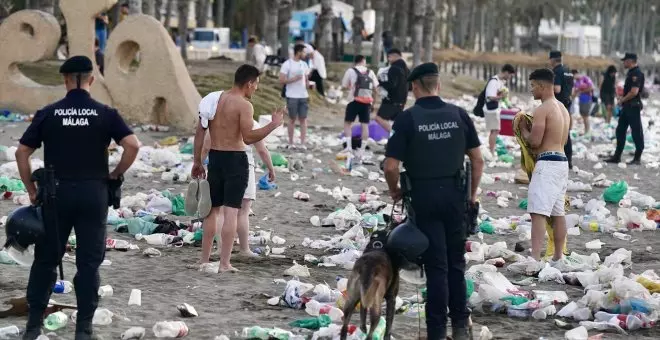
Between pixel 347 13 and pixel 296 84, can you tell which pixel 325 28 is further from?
pixel 296 84

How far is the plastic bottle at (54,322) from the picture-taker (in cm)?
802

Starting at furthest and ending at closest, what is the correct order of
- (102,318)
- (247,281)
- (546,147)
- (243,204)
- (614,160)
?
(614,160), (243,204), (546,147), (247,281), (102,318)

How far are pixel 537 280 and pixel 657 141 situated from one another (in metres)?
18.5

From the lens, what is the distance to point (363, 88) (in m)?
20.6

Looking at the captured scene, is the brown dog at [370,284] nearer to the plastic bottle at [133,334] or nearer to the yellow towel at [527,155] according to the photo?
the plastic bottle at [133,334]

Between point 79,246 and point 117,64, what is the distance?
1705cm

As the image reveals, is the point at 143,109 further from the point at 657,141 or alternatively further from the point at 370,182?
the point at 657,141

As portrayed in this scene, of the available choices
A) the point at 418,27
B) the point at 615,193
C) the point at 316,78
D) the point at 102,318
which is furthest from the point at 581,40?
the point at 102,318

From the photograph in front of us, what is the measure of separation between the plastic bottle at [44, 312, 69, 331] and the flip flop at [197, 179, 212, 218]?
232 cm

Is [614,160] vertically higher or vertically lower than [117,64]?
lower

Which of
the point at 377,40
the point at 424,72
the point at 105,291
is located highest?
the point at 424,72

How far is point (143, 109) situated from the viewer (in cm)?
2395

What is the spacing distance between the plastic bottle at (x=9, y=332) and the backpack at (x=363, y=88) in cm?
1313

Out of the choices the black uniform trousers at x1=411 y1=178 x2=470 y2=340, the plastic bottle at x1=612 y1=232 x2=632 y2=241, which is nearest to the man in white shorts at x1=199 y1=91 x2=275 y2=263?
the black uniform trousers at x1=411 y1=178 x2=470 y2=340
